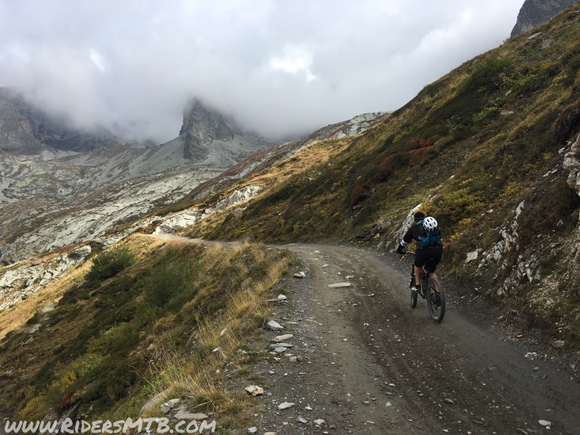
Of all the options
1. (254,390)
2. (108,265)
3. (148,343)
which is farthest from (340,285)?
(108,265)

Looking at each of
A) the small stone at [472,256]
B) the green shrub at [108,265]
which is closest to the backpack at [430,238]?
the small stone at [472,256]

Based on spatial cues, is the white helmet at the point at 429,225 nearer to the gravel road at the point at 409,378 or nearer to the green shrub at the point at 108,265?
the gravel road at the point at 409,378

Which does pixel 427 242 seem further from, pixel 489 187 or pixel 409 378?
pixel 489 187

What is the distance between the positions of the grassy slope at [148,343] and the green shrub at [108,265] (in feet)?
19.9

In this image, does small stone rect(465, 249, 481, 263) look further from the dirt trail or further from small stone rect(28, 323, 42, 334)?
small stone rect(28, 323, 42, 334)

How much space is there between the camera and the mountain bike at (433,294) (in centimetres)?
703

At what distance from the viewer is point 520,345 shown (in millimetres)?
5629

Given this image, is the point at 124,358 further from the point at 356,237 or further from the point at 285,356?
the point at 356,237

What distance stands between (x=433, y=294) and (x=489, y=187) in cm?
755

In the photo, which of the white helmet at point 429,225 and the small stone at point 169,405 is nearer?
the small stone at point 169,405

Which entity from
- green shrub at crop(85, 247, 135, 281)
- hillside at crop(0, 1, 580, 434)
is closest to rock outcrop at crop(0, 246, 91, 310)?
green shrub at crop(85, 247, 135, 281)

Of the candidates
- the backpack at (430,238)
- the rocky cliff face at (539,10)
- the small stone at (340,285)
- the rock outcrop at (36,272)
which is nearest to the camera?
the backpack at (430,238)

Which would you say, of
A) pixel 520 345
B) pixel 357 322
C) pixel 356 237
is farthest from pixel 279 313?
pixel 356 237

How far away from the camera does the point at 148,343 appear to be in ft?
42.0
